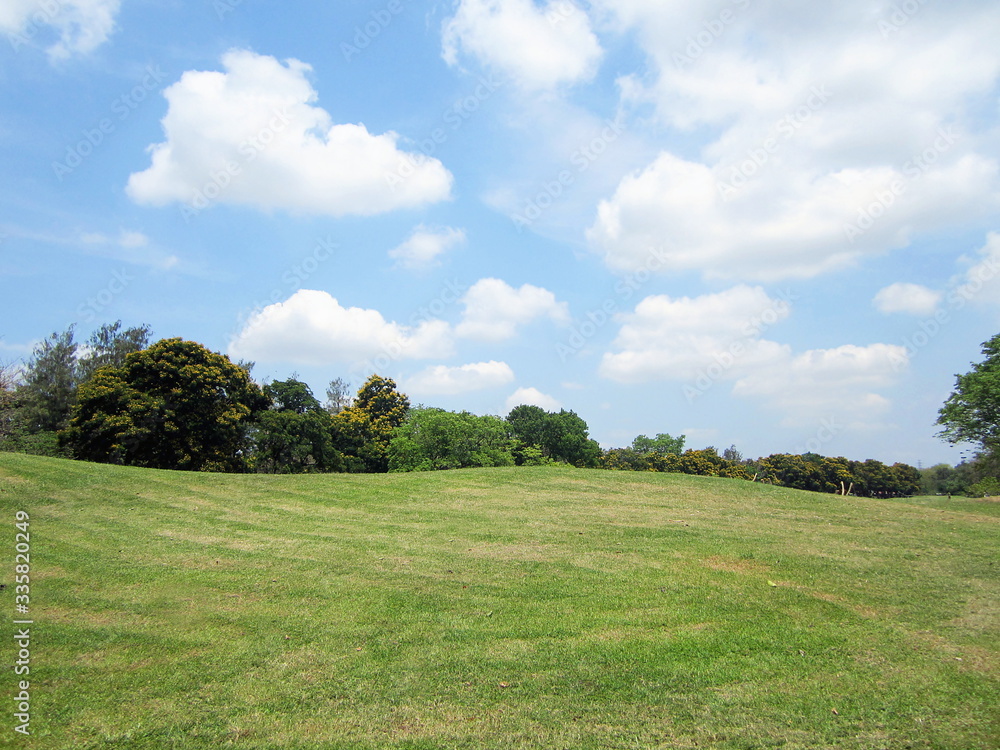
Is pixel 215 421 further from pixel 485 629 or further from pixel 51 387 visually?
pixel 485 629

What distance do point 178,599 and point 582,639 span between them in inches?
275

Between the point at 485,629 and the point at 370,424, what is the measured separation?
4995cm

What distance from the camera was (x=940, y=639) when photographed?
9086mm

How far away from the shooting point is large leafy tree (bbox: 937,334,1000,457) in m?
35.8

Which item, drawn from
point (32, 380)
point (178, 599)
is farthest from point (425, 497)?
point (32, 380)

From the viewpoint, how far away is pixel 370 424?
57562 millimetres

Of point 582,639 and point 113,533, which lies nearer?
point 582,639

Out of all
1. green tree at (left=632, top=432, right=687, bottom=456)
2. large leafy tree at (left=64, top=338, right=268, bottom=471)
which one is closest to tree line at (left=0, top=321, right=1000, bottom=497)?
large leafy tree at (left=64, top=338, right=268, bottom=471)

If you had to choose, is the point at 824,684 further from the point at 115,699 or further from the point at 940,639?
the point at 115,699

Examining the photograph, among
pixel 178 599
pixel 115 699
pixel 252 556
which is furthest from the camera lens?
pixel 252 556

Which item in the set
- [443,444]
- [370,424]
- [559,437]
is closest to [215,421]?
[443,444]

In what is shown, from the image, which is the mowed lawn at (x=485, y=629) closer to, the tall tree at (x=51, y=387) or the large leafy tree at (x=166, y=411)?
the large leafy tree at (x=166, y=411)

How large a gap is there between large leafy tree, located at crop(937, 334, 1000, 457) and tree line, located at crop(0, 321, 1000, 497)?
0.35 feet

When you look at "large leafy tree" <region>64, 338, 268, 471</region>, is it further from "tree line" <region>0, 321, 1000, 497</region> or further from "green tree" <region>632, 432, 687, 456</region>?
"green tree" <region>632, 432, 687, 456</region>
